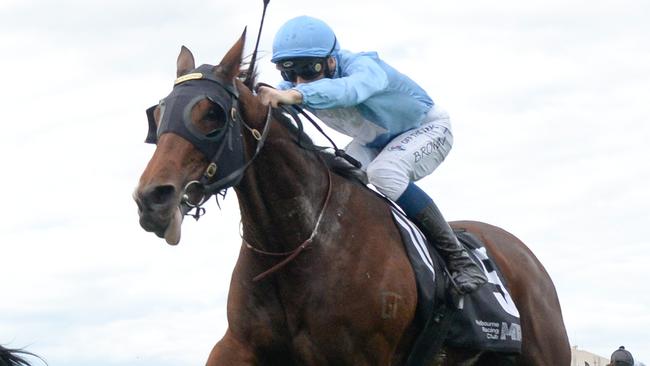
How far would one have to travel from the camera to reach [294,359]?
10.4 meters

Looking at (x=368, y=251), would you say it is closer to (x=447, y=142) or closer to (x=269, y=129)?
(x=269, y=129)

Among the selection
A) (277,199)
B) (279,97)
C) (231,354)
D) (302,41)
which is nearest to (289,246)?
(277,199)

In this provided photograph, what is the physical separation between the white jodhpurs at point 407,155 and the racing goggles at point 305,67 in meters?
0.90

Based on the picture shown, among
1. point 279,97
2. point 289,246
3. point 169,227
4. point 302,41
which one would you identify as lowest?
point 289,246

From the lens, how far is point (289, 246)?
1055 centimetres

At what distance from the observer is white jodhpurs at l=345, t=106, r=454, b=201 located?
11.5 m

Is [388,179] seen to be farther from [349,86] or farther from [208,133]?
[208,133]

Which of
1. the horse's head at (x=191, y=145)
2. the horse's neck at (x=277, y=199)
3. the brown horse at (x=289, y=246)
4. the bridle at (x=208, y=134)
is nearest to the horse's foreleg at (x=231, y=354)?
the brown horse at (x=289, y=246)

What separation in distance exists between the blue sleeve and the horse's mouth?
1.35 metres

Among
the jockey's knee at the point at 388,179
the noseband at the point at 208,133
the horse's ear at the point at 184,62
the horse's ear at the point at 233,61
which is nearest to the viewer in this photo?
the noseband at the point at 208,133

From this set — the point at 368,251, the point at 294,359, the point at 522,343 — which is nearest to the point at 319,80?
the point at 368,251

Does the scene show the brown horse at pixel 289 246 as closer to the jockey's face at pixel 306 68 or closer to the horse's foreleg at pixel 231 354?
the horse's foreleg at pixel 231 354

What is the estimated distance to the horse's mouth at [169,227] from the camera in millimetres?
9422

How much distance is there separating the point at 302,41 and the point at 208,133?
1528 mm
